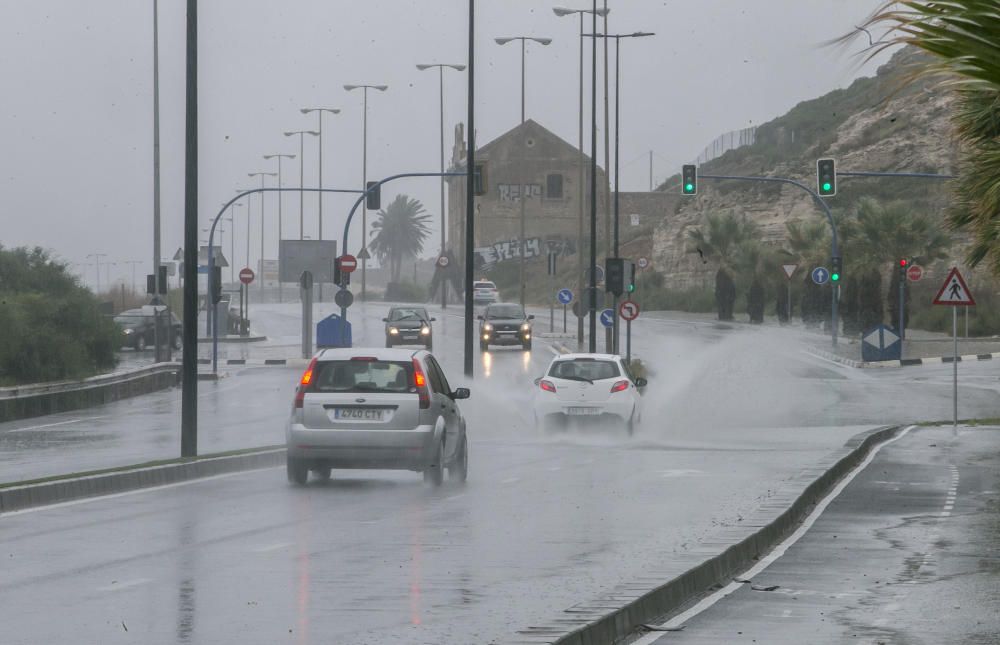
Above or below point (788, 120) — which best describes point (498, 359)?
below

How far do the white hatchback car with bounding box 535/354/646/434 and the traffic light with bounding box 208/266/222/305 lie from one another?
Result: 26.8 metres

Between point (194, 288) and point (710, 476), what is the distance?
6995 mm

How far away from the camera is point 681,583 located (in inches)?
445

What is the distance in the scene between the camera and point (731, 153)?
525 ft

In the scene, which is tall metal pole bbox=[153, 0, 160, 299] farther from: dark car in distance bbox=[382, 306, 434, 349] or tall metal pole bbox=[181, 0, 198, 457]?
tall metal pole bbox=[181, 0, 198, 457]

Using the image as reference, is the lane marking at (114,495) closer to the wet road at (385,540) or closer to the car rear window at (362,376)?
the wet road at (385,540)

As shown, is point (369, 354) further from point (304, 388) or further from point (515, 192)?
point (515, 192)

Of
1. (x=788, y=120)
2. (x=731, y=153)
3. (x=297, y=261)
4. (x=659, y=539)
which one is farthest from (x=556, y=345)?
(x=788, y=120)

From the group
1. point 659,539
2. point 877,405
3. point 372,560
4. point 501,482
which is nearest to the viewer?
point 372,560

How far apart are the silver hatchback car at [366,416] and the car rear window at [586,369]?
10.3 metres

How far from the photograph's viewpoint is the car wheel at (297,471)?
805 inches

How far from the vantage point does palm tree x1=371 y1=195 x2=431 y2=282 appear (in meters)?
191

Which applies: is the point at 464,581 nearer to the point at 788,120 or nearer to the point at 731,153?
the point at 731,153

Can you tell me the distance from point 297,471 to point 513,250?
12309 cm
